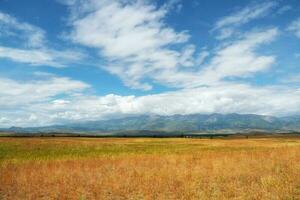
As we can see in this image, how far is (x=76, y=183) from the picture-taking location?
17.3 metres

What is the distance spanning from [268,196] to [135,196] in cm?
536

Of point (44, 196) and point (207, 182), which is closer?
point (44, 196)

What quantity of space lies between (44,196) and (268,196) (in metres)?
9.37

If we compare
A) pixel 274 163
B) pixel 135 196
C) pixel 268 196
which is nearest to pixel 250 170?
pixel 274 163

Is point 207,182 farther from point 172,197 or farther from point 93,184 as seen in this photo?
point 93,184

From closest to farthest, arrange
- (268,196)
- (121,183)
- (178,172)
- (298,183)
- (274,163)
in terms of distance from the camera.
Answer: (268,196) → (298,183) → (121,183) → (178,172) → (274,163)

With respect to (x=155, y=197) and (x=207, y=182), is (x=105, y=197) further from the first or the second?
(x=207, y=182)

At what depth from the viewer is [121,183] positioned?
672 inches

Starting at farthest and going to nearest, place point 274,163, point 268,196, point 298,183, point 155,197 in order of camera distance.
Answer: point 274,163, point 298,183, point 155,197, point 268,196

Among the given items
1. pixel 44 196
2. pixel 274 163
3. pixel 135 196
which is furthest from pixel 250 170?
pixel 44 196

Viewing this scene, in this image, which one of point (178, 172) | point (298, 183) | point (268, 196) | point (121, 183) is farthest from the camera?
point (178, 172)

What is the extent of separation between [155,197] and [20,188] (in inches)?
273

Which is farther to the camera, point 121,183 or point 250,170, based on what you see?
point 250,170

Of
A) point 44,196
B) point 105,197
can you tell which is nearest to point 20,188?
point 44,196
